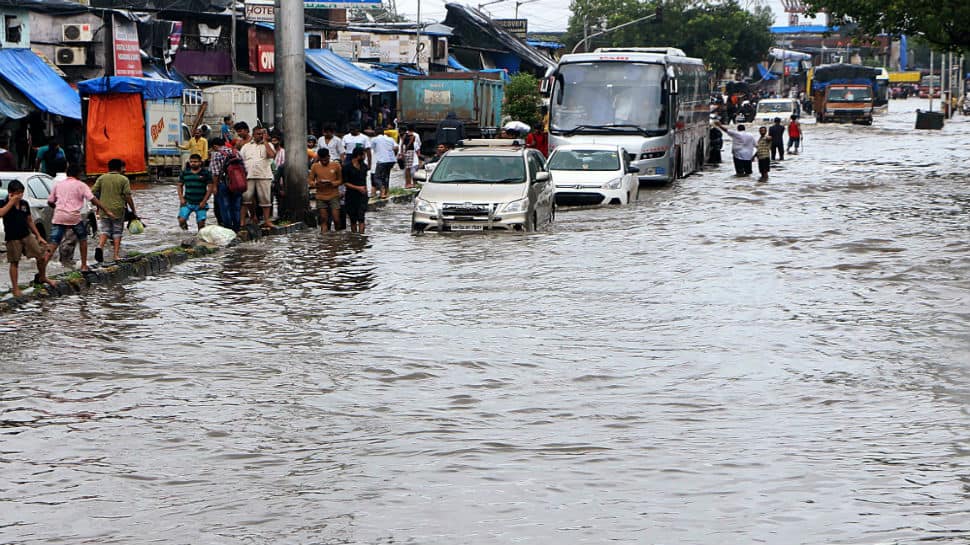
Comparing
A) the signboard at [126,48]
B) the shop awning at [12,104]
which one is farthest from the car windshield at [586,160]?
the signboard at [126,48]

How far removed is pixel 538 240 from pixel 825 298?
6.12 m

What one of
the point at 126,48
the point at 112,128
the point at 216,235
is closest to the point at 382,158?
the point at 112,128

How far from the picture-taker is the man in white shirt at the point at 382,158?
2658 cm

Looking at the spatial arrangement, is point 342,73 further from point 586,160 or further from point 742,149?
point 586,160

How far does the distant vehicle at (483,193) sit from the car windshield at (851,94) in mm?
54573

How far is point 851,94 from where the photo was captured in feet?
239

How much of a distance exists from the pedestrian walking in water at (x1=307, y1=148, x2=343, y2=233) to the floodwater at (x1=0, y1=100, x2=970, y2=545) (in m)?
2.08

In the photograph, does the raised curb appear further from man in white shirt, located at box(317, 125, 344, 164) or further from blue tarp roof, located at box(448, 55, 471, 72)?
blue tarp roof, located at box(448, 55, 471, 72)

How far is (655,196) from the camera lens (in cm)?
2950

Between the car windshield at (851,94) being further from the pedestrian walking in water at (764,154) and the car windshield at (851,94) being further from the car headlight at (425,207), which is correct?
the car headlight at (425,207)

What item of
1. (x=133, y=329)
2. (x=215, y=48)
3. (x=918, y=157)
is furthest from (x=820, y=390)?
(x=918, y=157)

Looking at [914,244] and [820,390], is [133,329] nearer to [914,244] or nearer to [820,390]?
[820,390]

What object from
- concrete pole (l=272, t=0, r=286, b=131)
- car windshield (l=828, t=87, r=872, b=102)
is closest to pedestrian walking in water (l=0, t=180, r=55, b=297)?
concrete pole (l=272, t=0, r=286, b=131)

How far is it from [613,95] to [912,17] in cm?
994
